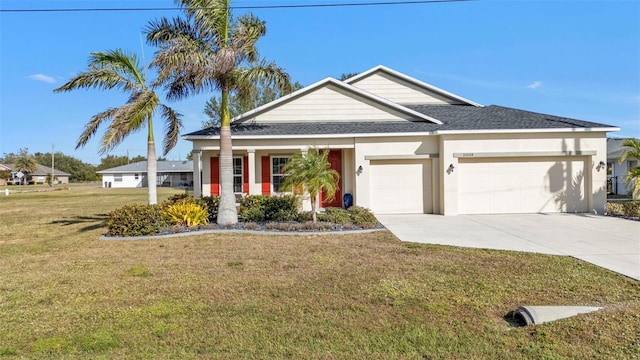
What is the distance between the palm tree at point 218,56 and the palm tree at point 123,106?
0.84 meters

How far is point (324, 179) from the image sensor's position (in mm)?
10430

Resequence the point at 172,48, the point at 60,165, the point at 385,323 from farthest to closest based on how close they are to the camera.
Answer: the point at 60,165, the point at 172,48, the point at 385,323

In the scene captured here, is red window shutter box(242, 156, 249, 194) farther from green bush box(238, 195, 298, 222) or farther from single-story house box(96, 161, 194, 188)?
single-story house box(96, 161, 194, 188)

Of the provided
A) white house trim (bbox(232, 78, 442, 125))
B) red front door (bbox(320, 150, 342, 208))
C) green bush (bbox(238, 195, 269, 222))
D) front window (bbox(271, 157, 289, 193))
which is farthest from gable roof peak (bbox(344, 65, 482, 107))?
green bush (bbox(238, 195, 269, 222))

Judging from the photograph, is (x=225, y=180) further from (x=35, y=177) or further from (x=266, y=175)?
(x=35, y=177)

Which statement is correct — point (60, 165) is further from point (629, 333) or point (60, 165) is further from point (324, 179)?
point (629, 333)

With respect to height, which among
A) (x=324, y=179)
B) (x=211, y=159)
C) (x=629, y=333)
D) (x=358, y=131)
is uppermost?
(x=358, y=131)

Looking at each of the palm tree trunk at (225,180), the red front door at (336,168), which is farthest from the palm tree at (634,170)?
the palm tree trunk at (225,180)

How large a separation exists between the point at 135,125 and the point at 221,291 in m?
7.42

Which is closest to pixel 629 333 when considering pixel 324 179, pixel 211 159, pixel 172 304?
pixel 172 304

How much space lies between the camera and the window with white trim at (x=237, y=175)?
50.8 feet

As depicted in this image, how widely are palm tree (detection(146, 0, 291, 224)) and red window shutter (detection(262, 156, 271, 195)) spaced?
4.21 metres

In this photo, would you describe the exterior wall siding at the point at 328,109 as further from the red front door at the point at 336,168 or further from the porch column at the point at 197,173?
the porch column at the point at 197,173

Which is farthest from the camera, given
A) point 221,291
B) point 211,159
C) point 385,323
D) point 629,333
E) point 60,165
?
point 60,165
